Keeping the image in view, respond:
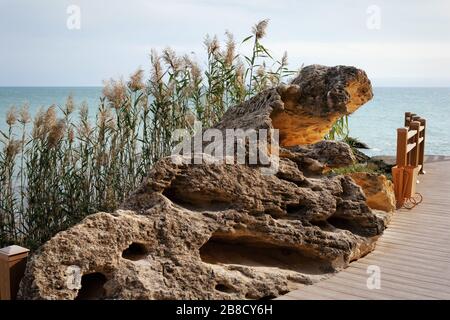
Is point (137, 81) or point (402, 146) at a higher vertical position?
point (137, 81)

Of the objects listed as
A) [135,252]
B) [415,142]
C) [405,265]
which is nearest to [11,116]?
[135,252]

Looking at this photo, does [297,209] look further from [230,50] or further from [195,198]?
[230,50]

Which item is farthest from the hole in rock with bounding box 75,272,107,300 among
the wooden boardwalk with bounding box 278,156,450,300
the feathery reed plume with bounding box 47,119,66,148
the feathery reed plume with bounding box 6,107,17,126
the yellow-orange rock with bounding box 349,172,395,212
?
the yellow-orange rock with bounding box 349,172,395,212

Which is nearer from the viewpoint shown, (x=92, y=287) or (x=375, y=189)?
(x=92, y=287)

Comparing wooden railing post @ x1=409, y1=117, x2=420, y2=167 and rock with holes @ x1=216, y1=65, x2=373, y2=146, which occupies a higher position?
rock with holes @ x1=216, y1=65, x2=373, y2=146

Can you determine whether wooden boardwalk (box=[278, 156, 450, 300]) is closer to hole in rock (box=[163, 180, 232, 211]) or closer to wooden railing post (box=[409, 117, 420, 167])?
hole in rock (box=[163, 180, 232, 211])

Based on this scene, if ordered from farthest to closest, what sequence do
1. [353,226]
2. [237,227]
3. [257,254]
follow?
[353,226] → [257,254] → [237,227]

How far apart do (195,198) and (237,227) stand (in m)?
0.36

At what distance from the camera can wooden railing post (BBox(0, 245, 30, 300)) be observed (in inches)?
114

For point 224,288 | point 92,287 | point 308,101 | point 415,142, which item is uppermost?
point 308,101

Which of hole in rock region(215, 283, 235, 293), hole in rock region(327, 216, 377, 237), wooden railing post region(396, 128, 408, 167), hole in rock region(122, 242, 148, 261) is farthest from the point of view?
wooden railing post region(396, 128, 408, 167)

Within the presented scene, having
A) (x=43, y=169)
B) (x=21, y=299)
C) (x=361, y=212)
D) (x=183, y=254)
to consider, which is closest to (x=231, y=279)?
(x=183, y=254)

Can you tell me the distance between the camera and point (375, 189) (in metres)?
5.60

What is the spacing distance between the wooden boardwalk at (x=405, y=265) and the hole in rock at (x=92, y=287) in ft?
3.82
